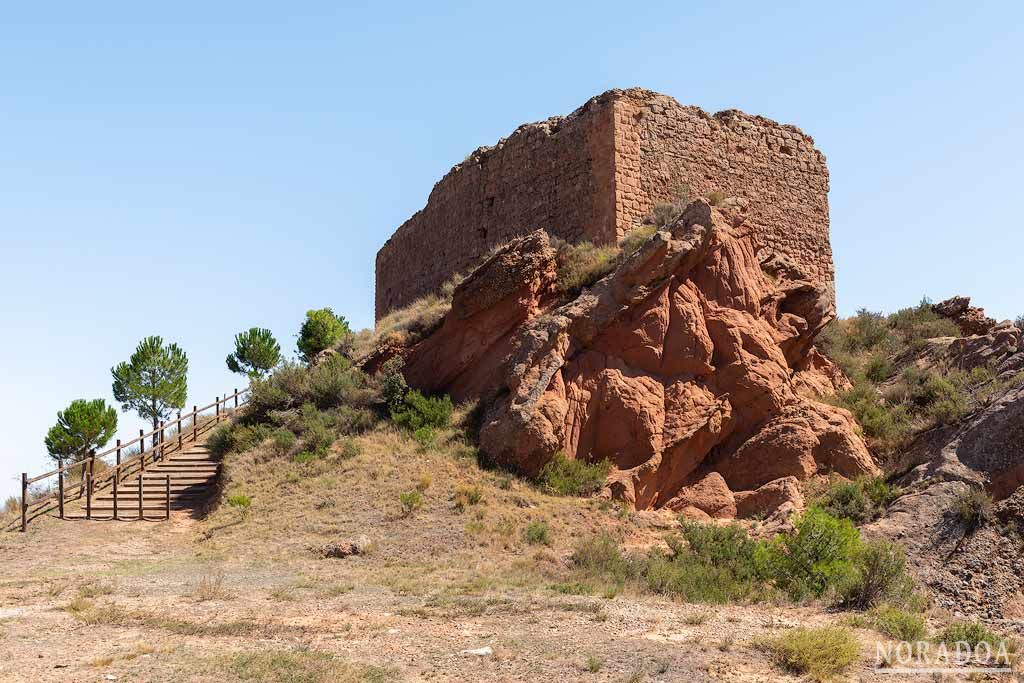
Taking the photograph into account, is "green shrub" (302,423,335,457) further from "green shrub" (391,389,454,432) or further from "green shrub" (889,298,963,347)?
"green shrub" (889,298,963,347)

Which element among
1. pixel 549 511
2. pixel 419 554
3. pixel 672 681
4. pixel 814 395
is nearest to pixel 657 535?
pixel 549 511

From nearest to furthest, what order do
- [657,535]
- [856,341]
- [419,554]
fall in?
1. [419,554]
2. [657,535]
3. [856,341]

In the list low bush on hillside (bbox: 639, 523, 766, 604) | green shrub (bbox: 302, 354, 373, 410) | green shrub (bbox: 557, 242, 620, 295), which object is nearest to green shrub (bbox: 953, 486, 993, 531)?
low bush on hillside (bbox: 639, 523, 766, 604)

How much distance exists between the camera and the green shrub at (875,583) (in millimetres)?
11164

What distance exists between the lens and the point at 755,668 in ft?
28.5

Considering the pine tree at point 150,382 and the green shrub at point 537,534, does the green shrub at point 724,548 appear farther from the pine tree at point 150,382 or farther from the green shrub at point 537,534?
the pine tree at point 150,382

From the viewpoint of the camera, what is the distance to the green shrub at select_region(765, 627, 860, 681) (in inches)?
336

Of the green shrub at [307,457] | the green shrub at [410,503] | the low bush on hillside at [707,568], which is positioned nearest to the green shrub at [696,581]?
the low bush on hillside at [707,568]

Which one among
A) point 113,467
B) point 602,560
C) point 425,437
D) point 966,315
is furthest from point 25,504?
point 966,315

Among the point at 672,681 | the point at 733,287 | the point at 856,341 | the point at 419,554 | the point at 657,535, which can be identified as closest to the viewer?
the point at 672,681

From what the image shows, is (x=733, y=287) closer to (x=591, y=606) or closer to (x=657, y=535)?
(x=657, y=535)

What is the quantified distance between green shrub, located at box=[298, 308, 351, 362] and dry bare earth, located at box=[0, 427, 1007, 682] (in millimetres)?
19323

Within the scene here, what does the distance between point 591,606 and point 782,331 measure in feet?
32.4

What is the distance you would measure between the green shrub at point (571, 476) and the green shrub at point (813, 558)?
3959 millimetres
